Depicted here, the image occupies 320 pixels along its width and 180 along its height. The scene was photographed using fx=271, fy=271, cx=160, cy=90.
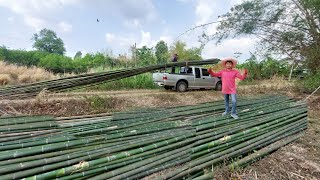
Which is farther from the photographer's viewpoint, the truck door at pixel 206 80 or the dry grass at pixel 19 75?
the dry grass at pixel 19 75

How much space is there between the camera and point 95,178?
276 centimetres

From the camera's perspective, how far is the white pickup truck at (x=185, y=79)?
406 inches

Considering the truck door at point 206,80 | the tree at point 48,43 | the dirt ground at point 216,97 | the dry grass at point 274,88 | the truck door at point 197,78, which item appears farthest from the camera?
the tree at point 48,43

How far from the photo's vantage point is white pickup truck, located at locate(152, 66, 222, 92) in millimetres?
10305

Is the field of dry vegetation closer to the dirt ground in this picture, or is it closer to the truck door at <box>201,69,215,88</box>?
the dirt ground

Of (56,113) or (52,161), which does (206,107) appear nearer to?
(56,113)

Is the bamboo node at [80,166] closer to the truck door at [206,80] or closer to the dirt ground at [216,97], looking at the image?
the dirt ground at [216,97]

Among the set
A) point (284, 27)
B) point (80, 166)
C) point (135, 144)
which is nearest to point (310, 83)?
point (284, 27)

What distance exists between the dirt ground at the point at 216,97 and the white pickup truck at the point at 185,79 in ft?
4.85

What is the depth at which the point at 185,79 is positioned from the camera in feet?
34.4

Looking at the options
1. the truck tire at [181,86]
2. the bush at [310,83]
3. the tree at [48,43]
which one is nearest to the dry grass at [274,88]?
the bush at [310,83]

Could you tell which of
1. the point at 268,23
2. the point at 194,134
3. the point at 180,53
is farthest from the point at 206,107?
the point at 180,53

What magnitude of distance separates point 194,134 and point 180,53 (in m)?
20.3

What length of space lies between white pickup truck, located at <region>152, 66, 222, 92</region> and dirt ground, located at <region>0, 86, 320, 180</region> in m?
1.48
